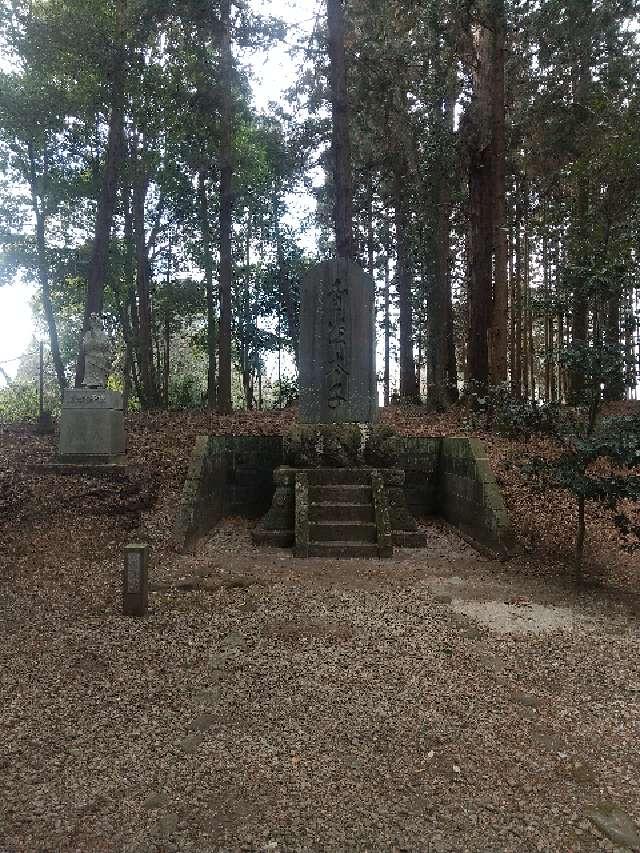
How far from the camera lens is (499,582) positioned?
20.2 ft

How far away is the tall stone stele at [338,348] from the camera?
31.4 ft

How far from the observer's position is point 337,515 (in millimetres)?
7980

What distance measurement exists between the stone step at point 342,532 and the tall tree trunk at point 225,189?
7.12 meters

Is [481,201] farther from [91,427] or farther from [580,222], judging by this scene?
[91,427]

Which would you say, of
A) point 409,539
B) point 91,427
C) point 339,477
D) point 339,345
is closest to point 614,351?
point 409,539

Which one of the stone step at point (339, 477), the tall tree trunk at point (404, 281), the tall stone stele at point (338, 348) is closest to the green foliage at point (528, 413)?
the stone step at point (339, 477)

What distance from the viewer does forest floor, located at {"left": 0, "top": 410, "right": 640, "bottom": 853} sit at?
2.44 m

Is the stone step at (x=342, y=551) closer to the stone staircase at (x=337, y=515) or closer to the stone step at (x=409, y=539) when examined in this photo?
the stone staircase at (x=337, y=515)

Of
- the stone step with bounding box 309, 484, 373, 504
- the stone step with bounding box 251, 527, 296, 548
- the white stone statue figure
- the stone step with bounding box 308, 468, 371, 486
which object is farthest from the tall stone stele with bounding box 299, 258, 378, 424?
the white stone statue figure

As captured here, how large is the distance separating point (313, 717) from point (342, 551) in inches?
159

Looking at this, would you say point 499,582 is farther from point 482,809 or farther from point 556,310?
point 482,809

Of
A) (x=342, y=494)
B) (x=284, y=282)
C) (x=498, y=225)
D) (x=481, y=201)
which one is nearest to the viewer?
(x=342, y=494)

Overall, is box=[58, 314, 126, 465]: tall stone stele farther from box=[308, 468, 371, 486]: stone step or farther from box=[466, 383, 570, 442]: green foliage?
box=[466, 383, 570, 442]: green foliage

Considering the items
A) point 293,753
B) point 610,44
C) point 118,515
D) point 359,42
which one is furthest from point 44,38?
point 293,753
